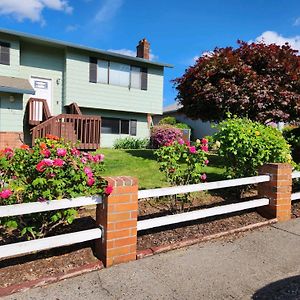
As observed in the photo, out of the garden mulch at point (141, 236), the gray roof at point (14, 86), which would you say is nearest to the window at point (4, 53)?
the gray roof at point (14, 86)

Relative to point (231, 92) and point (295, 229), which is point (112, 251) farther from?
point (231, 92)

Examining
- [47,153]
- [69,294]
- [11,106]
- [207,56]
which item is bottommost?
[69,294]

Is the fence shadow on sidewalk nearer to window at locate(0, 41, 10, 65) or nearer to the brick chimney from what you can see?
window at locate(0, 41, 10, 65)

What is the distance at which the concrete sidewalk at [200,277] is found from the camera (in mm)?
3049

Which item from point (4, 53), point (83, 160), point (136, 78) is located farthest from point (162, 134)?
point (83, 160)

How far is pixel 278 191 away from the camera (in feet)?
17.5

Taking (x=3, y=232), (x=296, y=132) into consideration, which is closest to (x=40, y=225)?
(x=3, y=232)

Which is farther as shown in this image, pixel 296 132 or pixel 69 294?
pixel 296 132

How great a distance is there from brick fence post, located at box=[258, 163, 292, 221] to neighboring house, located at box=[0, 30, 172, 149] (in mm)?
8253

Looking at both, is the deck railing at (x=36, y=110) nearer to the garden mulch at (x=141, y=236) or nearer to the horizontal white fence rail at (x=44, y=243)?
the garden mulch at (x=141, y=236)

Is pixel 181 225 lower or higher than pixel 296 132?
lower

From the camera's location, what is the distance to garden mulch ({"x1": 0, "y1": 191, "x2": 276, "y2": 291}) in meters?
3.35

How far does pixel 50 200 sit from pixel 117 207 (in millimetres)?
783

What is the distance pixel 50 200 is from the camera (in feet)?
11.1
